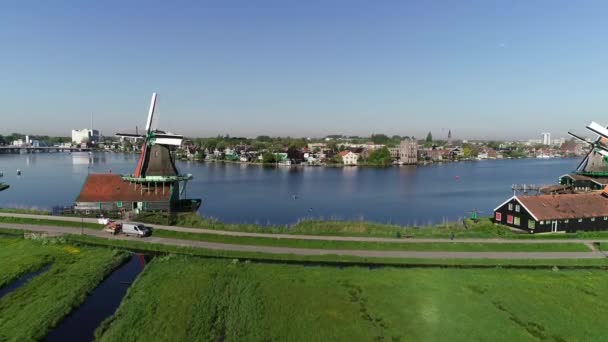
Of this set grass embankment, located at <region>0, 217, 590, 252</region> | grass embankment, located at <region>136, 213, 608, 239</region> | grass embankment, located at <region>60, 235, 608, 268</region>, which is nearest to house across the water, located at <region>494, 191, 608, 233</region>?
grass embankment, located at <region>136, 213, 608, 239</region>

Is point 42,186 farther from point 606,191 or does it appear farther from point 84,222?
point 606,191

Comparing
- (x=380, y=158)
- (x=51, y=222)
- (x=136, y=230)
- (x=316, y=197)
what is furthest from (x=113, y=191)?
(x=380, y=158)

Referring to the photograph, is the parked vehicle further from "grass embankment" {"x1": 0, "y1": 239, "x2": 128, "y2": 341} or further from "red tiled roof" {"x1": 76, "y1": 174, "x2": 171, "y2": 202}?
"red tiled roof" {"x1": 76, "y1": 174, "x2": 171, "y2": 202}

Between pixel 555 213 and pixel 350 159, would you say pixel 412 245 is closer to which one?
pixel 555 213

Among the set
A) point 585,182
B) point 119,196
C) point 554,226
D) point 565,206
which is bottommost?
point 554,226

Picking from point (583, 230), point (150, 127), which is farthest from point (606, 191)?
point (150, 127)

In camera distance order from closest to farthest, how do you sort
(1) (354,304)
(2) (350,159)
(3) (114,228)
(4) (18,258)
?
(1) (354,304) < (4) (18,258) < (3) (114,228) < (2) (350,159)
